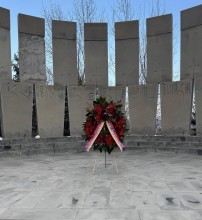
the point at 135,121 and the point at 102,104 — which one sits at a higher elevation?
the point at 102,104

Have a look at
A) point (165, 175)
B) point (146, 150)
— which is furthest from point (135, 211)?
point (146, 150)

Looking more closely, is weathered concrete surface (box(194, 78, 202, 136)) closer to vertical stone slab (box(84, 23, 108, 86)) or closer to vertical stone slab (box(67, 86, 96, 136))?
vertical stone slab (box(84, 23, 108, 86))

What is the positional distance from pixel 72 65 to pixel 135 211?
947 cm

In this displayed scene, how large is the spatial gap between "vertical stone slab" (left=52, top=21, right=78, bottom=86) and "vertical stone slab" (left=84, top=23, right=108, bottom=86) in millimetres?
593

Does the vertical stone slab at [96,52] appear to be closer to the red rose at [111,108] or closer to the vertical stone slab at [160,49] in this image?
the vertical stone slab at [160,49]

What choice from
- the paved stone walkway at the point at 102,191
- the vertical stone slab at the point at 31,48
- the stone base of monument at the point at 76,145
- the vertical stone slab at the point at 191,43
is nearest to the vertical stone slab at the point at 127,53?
the vertical stone slab at the point at 191,43

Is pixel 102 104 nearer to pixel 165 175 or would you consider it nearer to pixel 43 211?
pixel 165 175

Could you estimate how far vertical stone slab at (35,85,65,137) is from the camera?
12414 mm

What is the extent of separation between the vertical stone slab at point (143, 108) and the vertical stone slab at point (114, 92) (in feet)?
1.14

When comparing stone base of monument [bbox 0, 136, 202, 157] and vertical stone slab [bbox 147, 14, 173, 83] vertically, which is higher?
vertical stone slab [bbox 147, 14, 173, 83]

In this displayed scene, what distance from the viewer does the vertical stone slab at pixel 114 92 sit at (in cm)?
1324

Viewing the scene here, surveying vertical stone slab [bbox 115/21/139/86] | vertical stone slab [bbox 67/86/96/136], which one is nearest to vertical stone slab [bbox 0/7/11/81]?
vertical stone slab [bbox 67/86/96/136]

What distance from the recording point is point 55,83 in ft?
42.3

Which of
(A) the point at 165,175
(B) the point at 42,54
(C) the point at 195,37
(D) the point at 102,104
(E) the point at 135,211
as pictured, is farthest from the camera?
(B) the point at 42,54
